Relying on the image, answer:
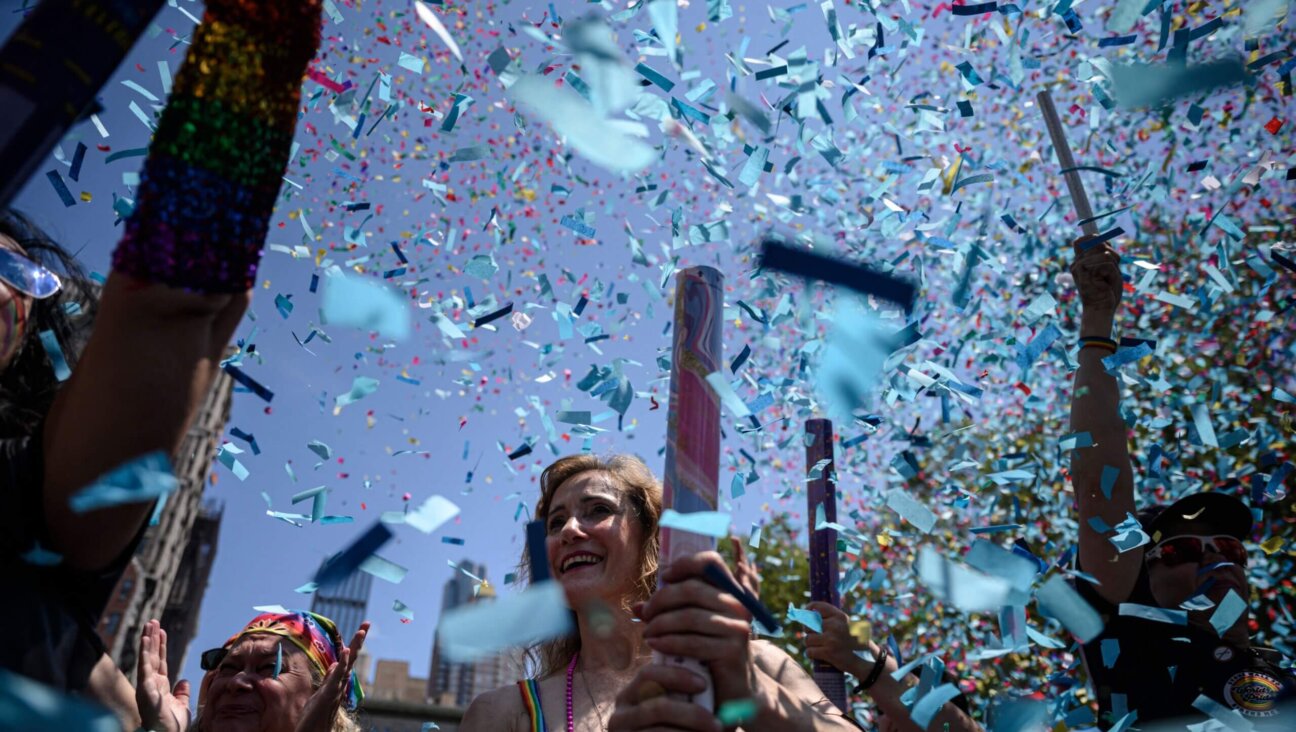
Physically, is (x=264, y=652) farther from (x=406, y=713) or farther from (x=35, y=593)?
(x=406, y=713)

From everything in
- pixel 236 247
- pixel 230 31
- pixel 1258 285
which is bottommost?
pixel 236 247

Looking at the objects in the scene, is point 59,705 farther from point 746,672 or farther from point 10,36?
point 746,672

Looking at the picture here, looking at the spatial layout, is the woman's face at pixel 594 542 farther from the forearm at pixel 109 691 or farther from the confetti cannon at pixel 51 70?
the confetti cannon at pixel 51 70

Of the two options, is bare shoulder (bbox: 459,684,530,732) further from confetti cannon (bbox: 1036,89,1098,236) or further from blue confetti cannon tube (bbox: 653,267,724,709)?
confetti cannon (bbox: 1036,89,1098,236)

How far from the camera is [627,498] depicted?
3.34 meters

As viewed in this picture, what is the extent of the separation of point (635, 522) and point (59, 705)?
217 cm

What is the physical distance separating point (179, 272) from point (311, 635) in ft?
10.1

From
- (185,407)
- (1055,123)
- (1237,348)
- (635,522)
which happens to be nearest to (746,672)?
(185,407)

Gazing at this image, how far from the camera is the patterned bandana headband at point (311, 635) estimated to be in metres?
3.86

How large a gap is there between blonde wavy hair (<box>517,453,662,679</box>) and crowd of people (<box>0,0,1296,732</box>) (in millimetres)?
11

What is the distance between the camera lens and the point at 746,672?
1.88 metres

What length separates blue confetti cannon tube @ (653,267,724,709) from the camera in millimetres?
1841

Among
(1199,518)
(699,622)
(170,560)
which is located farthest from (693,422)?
(170,560)

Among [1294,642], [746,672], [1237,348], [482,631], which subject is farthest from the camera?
[1237,348]
